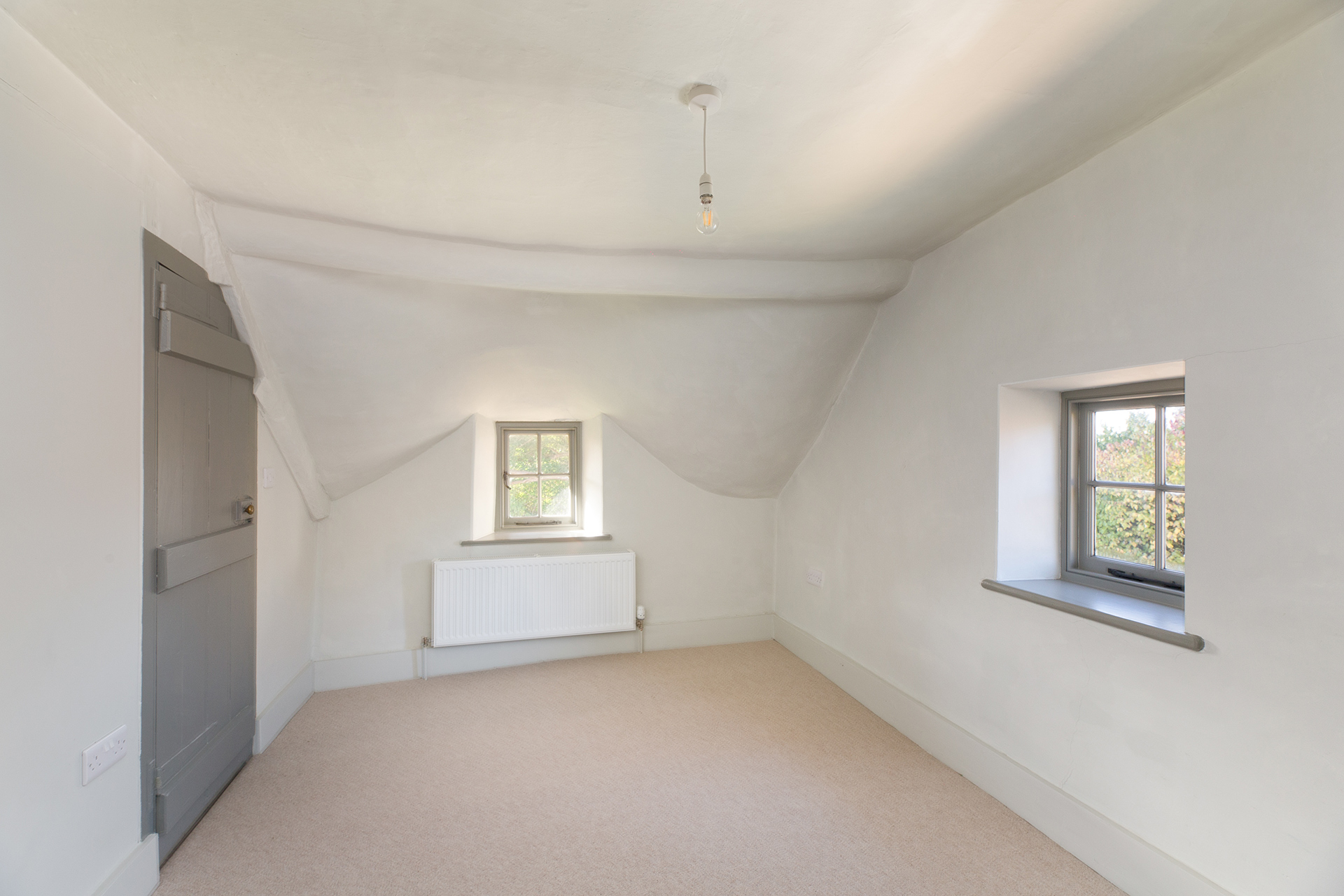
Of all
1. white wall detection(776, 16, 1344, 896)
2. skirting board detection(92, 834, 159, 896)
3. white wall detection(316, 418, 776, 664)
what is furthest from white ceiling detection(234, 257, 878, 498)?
skirting board detection(92, 834, 159, 896)

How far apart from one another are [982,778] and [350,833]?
2.48 meters

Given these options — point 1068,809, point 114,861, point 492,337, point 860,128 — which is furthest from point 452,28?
point 1068,809

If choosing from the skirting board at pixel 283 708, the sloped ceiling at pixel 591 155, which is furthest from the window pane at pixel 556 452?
the skirting board at pixel 283 708

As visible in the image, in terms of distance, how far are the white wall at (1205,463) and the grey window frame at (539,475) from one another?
8.17 ft

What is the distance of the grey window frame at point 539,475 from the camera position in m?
4.08

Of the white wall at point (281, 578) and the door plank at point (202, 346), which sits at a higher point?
the door plank at point (202, 346)

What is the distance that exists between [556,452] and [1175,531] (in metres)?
3.43

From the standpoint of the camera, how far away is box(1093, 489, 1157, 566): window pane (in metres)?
2.11

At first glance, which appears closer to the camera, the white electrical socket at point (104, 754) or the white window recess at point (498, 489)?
the white electrical socket at point (104, 754)

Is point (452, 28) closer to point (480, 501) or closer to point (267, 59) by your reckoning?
point (267, 59)

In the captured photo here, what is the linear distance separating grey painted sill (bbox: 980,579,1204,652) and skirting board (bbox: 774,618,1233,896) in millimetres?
654

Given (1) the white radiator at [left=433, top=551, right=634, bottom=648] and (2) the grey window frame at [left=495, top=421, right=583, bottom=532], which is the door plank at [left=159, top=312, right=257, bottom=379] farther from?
(2) the grey window frame at [left=495, top=421, right=583, bottom=532]

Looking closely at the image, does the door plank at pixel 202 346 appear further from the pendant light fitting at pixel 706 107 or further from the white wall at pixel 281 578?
the pendant light fitting at pixel 706 107

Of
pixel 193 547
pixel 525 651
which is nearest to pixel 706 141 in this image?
pixel 193 547
